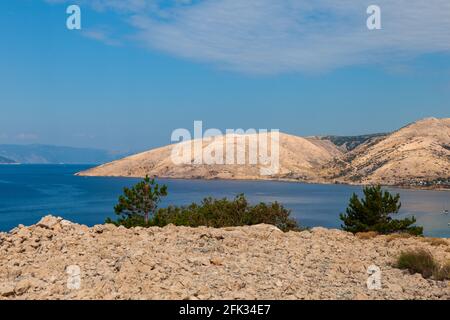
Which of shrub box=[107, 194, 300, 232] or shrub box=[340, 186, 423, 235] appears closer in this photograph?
shrub box=[107, 194, 300, 232]

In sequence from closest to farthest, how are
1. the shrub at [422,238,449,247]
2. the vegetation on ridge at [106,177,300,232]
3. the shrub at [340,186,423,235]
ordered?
1. the shrub at [422,238,449,247]
2. the vegetation on ridge at [106,177,300,232]
3. the shrub at [340,186,423,235]

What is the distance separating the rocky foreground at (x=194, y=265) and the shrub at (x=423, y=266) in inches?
15.3

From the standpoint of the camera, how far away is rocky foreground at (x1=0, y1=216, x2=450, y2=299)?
11953mm

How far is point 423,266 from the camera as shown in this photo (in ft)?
51.5

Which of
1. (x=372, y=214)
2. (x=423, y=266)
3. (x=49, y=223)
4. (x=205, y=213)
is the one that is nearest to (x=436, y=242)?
(x=423, y=266)

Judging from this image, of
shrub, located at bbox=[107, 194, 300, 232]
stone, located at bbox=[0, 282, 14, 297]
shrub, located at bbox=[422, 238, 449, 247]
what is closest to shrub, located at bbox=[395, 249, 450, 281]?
shrub, located at bbox=[422, 238, 449, 247]

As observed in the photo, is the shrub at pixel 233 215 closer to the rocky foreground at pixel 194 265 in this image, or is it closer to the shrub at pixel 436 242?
the shrub at pixel 436 242

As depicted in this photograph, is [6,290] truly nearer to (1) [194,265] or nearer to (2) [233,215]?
(1) [194,265]

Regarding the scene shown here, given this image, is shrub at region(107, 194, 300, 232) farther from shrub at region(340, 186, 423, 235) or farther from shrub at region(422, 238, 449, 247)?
shrub at region(422, 238, 449, 247)

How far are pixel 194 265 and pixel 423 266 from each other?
25.0ft

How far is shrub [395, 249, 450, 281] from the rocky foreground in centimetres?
39

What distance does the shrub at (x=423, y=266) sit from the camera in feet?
48.7

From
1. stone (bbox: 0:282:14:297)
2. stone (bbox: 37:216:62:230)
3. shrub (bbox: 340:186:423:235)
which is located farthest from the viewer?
shrub (bbox: 340:186:423:235)
